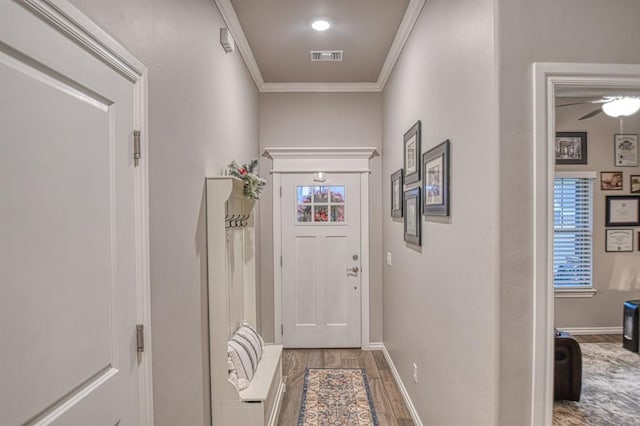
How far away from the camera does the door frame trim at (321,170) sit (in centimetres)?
397

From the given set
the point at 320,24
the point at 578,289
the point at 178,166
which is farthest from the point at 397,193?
the point at 578,289

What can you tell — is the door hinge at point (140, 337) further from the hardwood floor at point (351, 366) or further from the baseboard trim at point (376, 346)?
the baseboard trim at point (376, 346)

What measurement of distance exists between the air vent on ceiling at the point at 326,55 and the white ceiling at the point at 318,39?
50 mm

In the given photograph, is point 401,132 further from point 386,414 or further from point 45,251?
point 45,251

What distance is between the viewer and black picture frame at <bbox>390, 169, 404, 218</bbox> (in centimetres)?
302

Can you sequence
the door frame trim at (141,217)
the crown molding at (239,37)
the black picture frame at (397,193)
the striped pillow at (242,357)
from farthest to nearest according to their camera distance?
the black picture frame at (397,193)
the crown molding at (239,37)
the striped pillow at (242,357)
the door frame trim at (141,217)

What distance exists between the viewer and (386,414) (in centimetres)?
267

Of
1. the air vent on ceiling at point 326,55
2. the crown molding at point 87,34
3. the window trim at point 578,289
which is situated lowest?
the window trim at point 578,289

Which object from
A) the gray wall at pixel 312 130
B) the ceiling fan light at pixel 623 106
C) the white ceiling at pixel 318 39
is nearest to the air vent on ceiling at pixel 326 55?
the white ceiling at pixel 318 39

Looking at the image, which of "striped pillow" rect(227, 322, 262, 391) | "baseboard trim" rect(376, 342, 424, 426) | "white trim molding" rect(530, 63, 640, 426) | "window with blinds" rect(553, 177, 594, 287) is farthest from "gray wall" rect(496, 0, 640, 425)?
"window with blinds" rect(553, 177, 594, 287)

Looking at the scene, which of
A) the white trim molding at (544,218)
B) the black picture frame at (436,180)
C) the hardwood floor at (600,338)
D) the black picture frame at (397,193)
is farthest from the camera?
the hardwood floor at (600,338)

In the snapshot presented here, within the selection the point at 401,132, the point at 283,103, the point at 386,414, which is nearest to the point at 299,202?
the point at 283,103

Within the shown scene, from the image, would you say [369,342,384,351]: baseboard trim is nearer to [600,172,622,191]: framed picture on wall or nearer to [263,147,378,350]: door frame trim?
[263,147,378,350]: door frame trim

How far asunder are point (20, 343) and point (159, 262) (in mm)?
658
